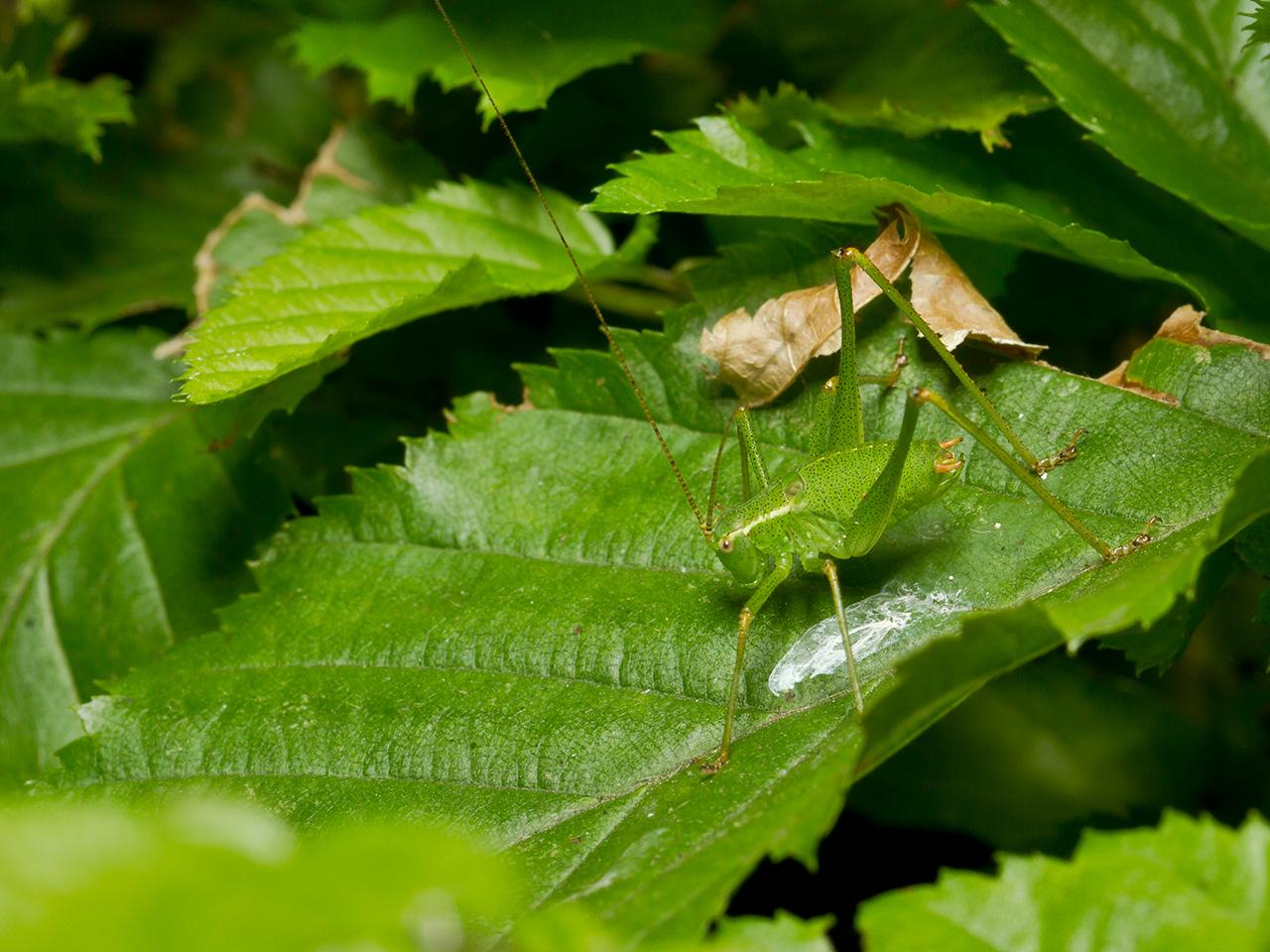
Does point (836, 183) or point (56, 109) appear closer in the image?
point (836, 183)

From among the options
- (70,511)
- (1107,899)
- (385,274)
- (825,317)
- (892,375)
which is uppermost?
(385,274)

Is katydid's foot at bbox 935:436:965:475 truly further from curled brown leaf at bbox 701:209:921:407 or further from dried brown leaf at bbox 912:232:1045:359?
curled brown leaf at bbox 701:209:921:407

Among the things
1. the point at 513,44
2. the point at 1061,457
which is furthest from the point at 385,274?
the point at 1061,457

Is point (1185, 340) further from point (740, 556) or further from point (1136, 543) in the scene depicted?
point (740, 556)

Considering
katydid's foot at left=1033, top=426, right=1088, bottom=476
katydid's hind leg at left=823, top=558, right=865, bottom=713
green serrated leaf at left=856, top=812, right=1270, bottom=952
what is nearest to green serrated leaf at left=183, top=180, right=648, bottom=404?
katydid's hind leg at left=823, top=558, right=865, bottom=713

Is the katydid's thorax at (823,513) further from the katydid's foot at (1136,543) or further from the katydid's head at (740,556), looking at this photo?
the katydid's foot at (1136,543)

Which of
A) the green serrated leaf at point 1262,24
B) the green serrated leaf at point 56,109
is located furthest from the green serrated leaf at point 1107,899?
the green serrated leaf at point 56,109

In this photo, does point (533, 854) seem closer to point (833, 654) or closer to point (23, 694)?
point (833, 654)

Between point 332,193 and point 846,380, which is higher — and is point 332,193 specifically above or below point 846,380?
above
